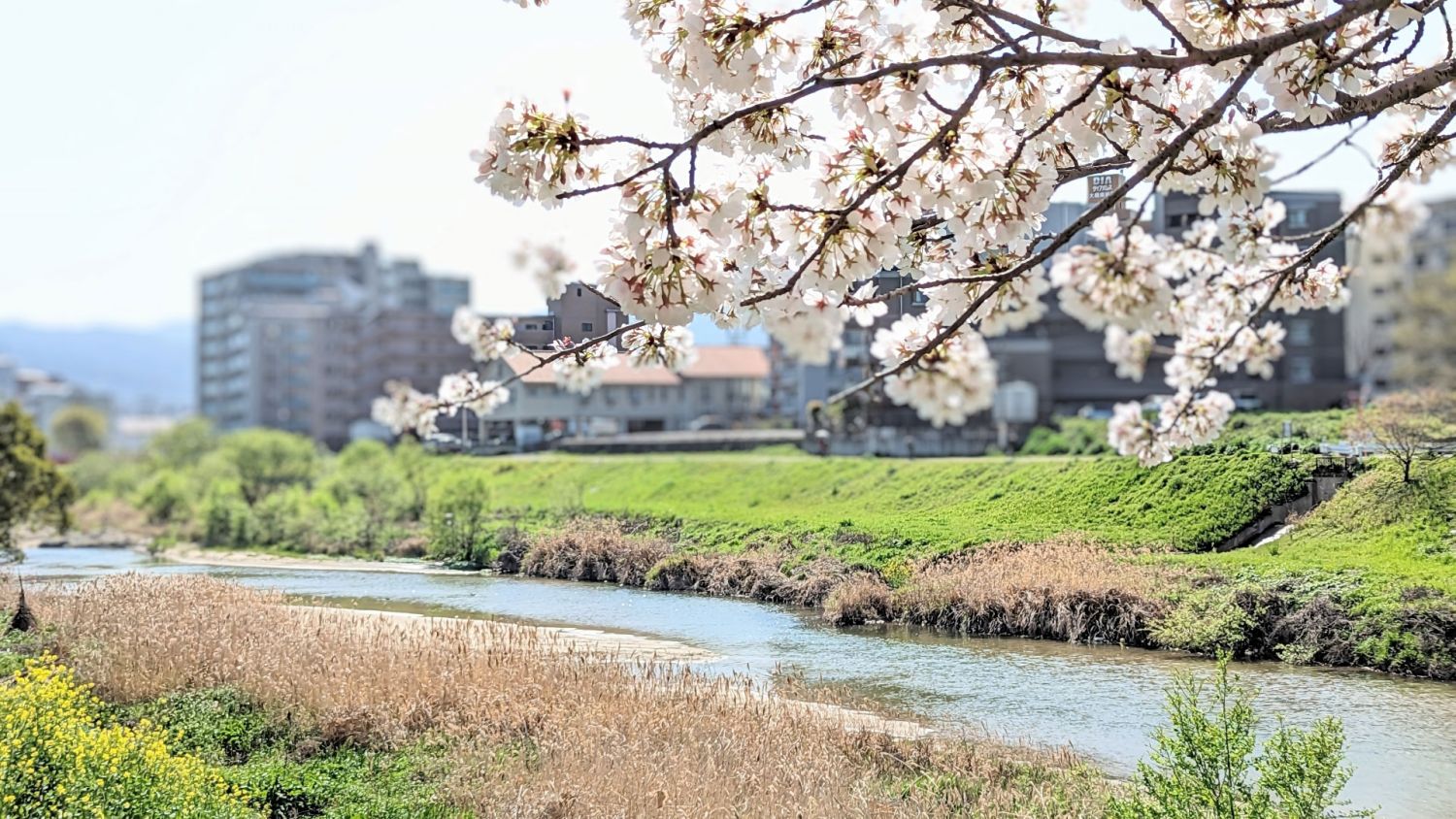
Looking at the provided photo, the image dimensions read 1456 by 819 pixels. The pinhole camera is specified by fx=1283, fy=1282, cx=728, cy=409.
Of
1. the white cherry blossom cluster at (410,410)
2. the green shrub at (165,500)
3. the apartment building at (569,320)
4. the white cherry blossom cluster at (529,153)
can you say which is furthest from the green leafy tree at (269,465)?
the white cherry blossom cluster at (529,153)

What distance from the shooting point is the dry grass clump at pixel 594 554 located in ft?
30.3

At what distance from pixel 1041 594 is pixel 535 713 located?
427 centimetres

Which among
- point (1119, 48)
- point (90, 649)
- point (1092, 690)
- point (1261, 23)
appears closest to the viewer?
point (1119, 48)

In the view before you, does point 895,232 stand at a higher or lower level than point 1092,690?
higher

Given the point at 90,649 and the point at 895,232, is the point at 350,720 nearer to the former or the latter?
the point at 90,649

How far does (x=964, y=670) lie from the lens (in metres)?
8.95

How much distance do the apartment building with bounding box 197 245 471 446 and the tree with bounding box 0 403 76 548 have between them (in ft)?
113

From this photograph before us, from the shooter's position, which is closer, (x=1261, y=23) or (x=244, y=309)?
(x=1261, y=23)

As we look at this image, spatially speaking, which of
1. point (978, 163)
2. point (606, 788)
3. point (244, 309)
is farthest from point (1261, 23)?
point (244, 309)

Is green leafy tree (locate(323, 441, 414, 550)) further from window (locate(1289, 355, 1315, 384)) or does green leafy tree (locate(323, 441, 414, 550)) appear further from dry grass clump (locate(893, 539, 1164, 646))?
window (locate(1289, 355, 1315, 384))

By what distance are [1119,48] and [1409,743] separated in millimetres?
5697

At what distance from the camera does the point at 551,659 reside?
302 inches

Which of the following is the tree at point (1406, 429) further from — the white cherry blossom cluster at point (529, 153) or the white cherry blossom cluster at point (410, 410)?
the white cherry blossom cluster at point (529, 153)

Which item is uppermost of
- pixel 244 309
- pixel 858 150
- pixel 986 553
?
pixel 244 309
